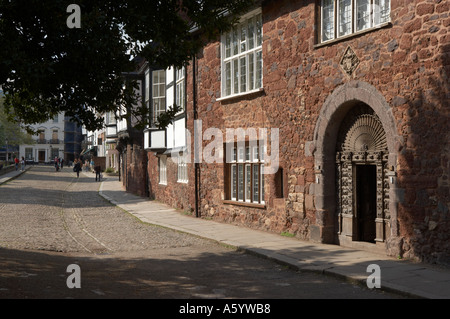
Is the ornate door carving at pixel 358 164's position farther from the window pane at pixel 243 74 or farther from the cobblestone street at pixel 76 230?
the window pane at pixel 243 74

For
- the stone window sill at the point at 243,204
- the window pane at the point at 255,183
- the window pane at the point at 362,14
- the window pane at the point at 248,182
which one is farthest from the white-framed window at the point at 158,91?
the window pane at the point at 362,14

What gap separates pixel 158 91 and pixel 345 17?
1288cm

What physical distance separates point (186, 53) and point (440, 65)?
455 cm

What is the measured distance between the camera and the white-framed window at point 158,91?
22406 millimetres

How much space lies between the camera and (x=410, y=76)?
9.34 metres

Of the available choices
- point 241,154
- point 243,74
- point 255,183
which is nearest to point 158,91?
point 243,74

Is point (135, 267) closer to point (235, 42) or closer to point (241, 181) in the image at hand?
point (241, 181)

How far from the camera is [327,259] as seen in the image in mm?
9578

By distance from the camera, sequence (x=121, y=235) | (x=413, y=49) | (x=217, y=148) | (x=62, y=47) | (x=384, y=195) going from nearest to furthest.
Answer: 1. (x=62, y=47)
2. (x=413, y=49)
3. (x=384, y=195)
4. (x=121, y=235)
5. (x=217, y=148)

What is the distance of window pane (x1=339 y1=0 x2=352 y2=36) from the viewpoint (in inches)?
428

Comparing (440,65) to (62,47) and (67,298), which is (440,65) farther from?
(67,298)

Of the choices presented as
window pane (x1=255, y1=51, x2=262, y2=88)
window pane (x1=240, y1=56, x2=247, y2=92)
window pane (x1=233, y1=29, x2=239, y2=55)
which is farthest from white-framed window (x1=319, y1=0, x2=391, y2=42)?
window pane (x1=233, y1=29, x2=239, y2=55)
